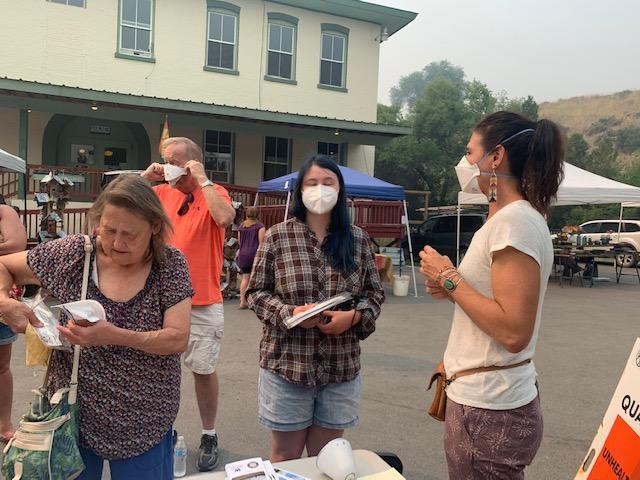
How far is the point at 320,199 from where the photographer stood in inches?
102

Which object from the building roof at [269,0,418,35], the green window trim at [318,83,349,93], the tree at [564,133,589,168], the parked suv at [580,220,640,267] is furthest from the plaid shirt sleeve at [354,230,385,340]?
the tree at [564,133,589,168]

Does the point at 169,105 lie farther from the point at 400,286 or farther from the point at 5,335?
the point at 5,335

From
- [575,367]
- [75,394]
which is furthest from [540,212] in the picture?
[575,367]

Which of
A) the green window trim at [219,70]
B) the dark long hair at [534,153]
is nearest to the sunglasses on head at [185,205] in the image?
the dark long hair at [534,153]

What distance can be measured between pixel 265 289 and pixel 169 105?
1174 centimetres

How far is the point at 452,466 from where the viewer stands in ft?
6.24

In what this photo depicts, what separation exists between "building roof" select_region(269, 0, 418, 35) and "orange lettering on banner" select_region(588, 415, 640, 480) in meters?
16.2

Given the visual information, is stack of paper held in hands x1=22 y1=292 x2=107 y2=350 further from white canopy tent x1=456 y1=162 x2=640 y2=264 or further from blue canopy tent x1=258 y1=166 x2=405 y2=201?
white canopy tent x1=456 y1=162 x2=640 y2=264

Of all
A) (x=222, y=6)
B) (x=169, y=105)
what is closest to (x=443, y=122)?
(x=222, y=6)

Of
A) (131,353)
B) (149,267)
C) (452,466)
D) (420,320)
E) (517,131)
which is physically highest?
(517,131)

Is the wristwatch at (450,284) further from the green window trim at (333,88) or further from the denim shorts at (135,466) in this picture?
the green window trim at (333,88)

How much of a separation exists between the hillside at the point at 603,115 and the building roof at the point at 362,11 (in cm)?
6082

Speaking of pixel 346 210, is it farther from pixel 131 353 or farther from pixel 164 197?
pixel 164 197

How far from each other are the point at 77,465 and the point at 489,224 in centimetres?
159
